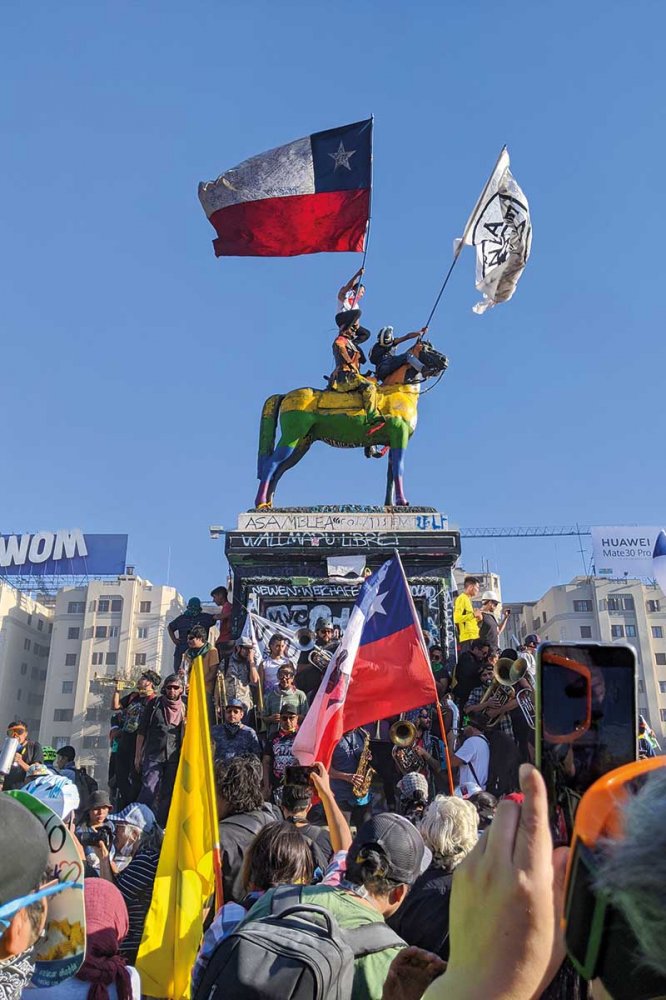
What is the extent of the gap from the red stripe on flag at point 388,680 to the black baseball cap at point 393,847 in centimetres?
482

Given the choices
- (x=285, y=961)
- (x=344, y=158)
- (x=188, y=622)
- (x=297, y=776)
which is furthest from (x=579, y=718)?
(x=344, y=158)

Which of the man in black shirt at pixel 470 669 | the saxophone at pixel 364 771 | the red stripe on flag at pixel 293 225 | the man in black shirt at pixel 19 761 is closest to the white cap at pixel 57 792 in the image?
the man in black shirt at pixel 19 761

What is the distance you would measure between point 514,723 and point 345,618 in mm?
5617

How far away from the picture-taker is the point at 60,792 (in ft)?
17.3

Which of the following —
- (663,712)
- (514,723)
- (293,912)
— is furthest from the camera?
(663,712)

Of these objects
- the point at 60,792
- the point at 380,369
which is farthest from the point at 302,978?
the point at 380,369

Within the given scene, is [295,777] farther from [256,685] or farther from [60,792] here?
[256,685]

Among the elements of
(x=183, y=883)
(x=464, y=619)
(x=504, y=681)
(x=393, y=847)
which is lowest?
(x=183, y=883)

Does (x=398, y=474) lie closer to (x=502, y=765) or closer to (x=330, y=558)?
(x=330, y=558)

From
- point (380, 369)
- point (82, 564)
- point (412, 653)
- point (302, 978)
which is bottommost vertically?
point (302, 978)

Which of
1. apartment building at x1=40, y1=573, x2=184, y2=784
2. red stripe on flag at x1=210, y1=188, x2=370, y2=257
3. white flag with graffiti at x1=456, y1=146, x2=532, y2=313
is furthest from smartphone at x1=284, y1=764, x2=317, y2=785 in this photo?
apartment building at x1=40, y1=573, x2=184, y2=784

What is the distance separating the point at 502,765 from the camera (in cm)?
1037

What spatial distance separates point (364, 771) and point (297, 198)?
12014 mm

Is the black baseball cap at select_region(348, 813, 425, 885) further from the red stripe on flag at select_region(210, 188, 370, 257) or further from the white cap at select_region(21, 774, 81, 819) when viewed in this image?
the red stripe on flag at select_region(210, 188, 370, 257)
